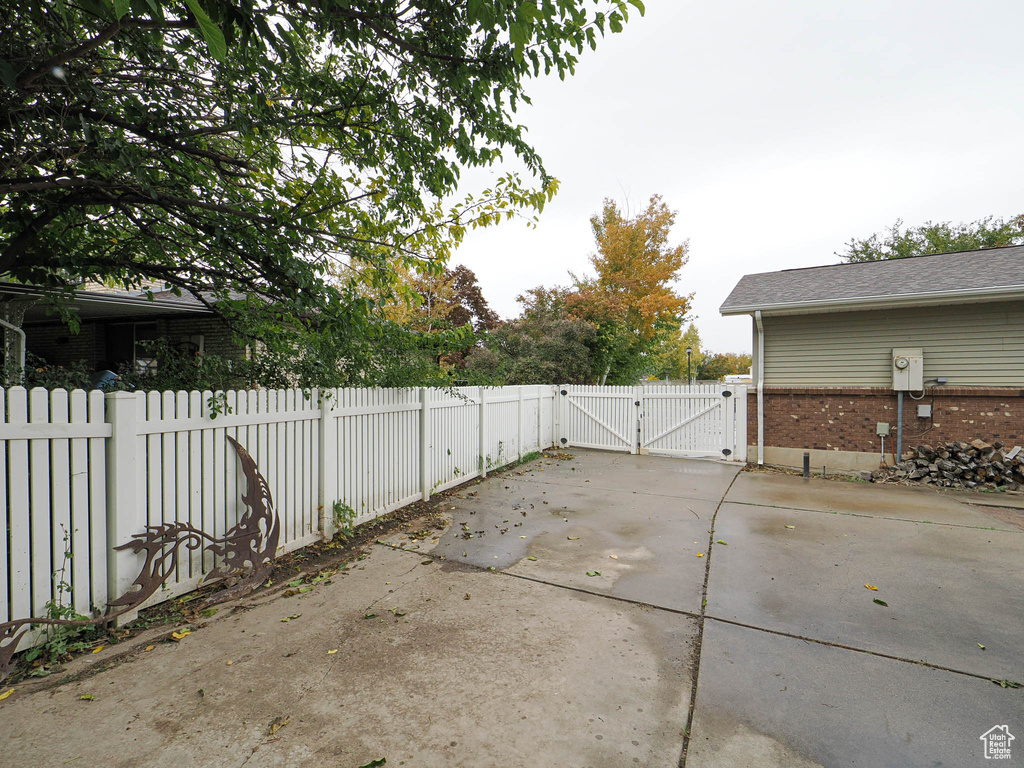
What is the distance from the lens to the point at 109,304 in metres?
7.87

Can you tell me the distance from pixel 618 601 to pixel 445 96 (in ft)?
13.2

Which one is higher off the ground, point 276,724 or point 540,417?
point 540,417

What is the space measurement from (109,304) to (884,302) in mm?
12919

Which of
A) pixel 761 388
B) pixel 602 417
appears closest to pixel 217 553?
pixel 602 417

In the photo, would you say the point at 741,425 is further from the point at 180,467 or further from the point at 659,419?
the point at 180,467

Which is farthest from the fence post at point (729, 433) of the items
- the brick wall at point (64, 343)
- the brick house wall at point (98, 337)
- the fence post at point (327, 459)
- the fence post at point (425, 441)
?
the brick wall at point (64, 343)

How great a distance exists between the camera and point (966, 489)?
7.02 m

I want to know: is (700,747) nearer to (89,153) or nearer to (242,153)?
(89,153)

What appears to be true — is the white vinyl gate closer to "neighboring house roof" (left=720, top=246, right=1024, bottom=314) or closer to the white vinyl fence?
"neighboring house roof" (left=720, top=246, right=1024, bottom=314)

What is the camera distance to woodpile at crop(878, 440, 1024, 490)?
697 centimetres

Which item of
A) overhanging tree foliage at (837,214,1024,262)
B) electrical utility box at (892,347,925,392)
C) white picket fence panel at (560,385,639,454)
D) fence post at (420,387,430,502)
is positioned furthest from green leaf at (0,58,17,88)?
overhanging tree foliage at (837,214,1024,262)

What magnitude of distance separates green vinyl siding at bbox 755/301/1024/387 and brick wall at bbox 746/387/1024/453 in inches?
12.2

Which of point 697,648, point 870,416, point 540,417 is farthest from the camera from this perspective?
point 540,417

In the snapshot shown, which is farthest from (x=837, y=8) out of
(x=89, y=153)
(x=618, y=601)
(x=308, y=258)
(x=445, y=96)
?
(x=89, y=153)
